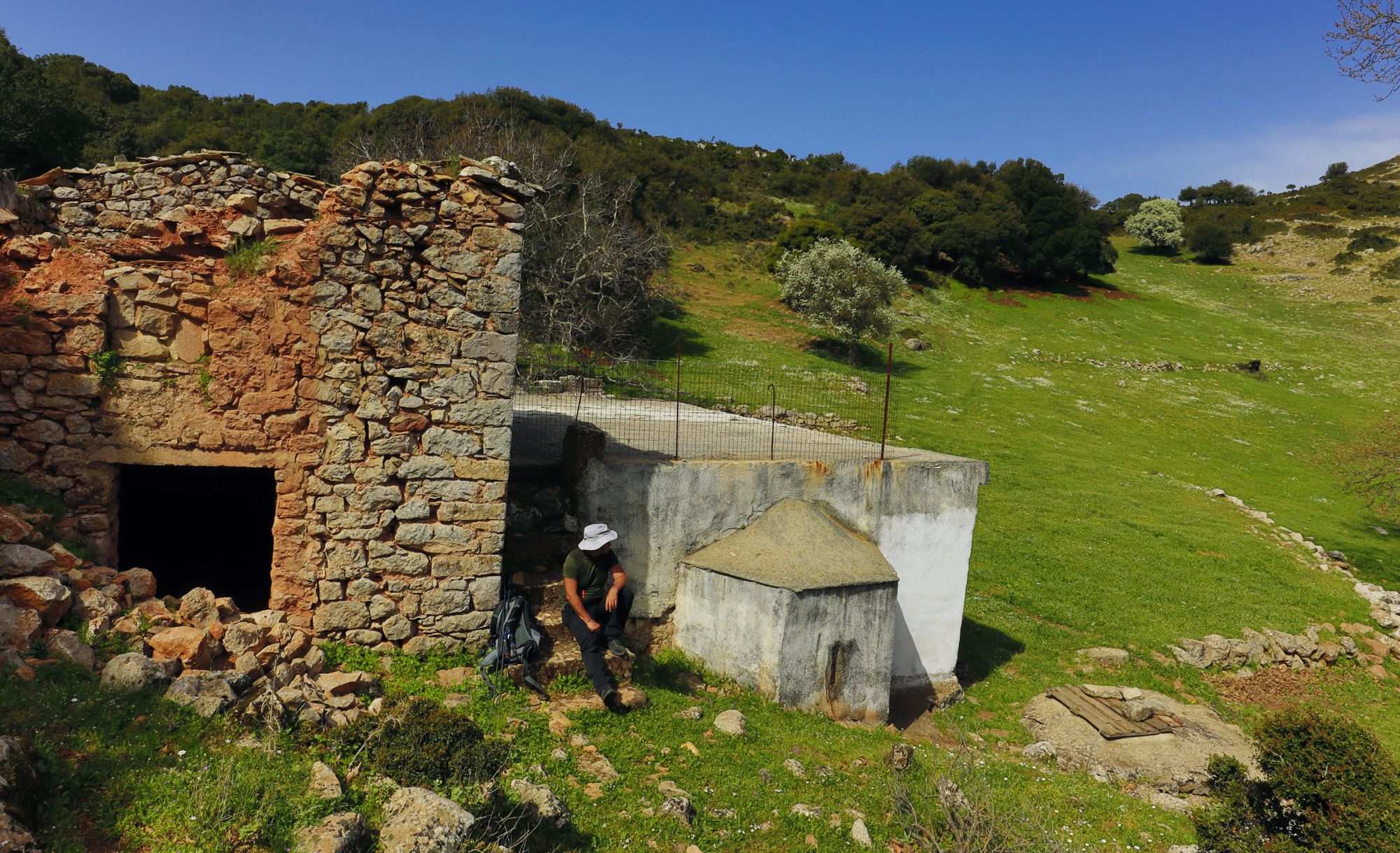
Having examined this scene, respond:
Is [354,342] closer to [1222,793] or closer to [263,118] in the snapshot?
[1222,793]

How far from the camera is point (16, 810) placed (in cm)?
362

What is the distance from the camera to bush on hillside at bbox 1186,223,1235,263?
67.7m

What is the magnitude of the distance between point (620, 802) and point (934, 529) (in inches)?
257

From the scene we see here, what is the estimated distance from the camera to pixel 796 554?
9.06m

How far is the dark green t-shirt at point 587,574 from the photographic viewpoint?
24.2ft

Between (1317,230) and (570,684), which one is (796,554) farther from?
(1317,230)

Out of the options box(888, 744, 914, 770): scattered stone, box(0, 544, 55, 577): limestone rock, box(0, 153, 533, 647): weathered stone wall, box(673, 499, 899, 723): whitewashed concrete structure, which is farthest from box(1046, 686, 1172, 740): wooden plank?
box(0, 544, 55, 577): limestone rock

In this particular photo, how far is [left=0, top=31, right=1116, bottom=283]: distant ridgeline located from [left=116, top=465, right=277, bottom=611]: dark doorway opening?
14.0 m

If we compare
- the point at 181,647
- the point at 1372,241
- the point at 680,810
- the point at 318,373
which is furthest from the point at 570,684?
the point at 1372,241

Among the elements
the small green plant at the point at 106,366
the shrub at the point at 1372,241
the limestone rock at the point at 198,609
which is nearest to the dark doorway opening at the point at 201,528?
the small green plant at the point at 106,366

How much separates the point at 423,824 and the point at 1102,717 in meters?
10.3

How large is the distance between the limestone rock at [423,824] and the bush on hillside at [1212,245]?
82370 mm

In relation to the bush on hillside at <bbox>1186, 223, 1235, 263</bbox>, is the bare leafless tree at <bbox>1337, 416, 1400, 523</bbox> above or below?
below

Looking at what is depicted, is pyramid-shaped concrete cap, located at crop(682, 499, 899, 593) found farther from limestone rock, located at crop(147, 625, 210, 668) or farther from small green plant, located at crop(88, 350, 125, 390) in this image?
small green plant, located at crop(88, 350, 125, 390)
